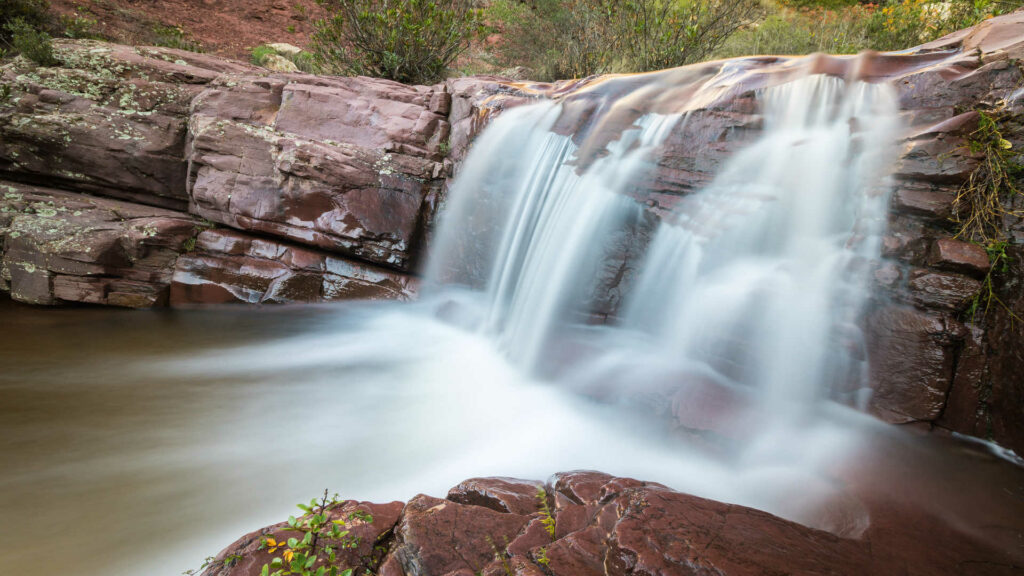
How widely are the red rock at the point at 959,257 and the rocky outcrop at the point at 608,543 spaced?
1705mm

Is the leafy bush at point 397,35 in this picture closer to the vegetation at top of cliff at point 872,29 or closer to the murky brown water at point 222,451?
the vegetation at top of cliff at point 872,29

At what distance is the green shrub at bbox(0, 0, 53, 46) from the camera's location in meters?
7.72

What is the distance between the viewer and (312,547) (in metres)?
1.78

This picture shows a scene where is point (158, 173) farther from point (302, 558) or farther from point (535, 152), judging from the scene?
point (302, 558)

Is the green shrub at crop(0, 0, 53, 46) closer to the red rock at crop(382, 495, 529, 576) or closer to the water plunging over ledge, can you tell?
the water plunging over ledge

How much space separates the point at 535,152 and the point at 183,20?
525 inches

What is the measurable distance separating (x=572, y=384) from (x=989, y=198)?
10.1ft

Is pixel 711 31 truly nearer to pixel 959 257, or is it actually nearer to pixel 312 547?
pixel 959 257

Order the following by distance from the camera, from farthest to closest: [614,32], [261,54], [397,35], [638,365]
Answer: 1. [261,54]
2. [614,32]
3. [397,35]
4. [638,365]

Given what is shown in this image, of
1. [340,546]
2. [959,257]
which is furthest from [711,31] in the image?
[340,546]

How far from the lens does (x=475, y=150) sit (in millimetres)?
6180

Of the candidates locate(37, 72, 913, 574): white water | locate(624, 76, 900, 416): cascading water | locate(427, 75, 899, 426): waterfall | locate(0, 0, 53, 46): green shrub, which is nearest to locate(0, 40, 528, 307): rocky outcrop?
locate(37, 72, 913, 574): white water

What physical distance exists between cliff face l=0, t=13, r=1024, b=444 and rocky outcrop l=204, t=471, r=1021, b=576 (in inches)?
113

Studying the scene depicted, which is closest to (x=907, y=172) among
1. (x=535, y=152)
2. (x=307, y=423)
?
(x=535, y=152)
